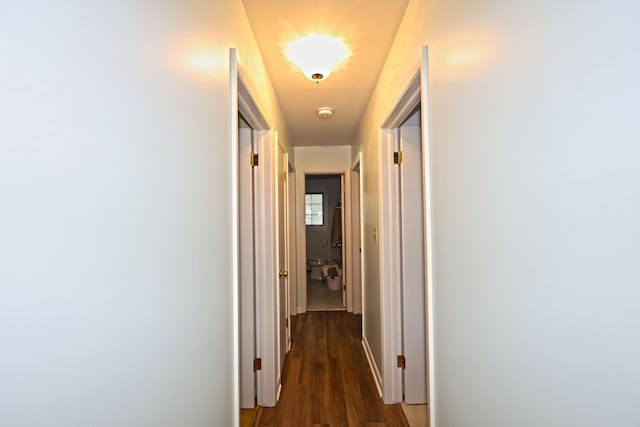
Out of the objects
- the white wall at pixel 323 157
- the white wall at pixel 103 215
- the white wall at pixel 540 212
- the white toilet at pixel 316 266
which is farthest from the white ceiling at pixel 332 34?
the white toilet at pixel 316 266

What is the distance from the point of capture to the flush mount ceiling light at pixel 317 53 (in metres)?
1.89

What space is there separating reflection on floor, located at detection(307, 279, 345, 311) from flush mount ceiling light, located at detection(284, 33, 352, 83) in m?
3.70

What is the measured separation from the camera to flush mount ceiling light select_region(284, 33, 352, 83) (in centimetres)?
189

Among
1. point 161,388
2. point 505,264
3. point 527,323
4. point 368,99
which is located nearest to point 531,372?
point 527,323

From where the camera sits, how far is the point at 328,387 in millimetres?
2668

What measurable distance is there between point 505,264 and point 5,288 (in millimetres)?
953

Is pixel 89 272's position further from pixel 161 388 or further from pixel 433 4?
pixel 433 4

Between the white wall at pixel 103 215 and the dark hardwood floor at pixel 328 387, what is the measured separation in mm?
1496

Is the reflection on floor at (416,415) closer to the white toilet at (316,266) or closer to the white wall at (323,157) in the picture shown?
the white wall at (323,157)

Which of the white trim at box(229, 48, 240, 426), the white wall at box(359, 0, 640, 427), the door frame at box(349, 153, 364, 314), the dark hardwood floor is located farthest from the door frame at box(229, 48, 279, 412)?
the door frame at box(349, 153, 364, 314)

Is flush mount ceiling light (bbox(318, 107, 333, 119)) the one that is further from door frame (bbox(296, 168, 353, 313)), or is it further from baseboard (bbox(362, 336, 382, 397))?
baseboard (bbox(362, 336, 382, 397))

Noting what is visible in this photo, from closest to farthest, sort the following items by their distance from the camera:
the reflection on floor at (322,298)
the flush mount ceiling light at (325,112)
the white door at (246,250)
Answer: the white door at (246,250) < the flush mount ceiling light at (325,112) < the reflection on floor at (322,298)

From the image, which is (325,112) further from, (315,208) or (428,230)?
(315,208)

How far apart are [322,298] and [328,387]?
9.39ft
